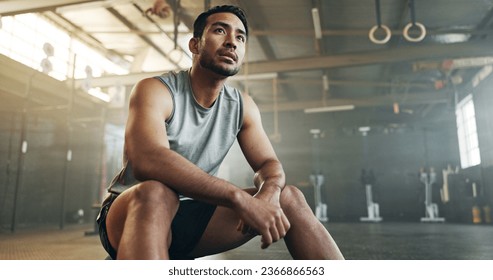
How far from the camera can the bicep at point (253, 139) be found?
3.92 feet

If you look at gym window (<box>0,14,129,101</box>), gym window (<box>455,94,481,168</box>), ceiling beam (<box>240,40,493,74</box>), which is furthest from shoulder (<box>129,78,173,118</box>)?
gym window (<box>455,94,481,168</box>)

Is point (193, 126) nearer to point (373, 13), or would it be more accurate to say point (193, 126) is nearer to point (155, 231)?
point (155, 231)

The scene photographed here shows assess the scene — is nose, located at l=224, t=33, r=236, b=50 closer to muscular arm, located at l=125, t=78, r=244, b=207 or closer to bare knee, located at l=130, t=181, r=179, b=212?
muscular arm, located at l=125, t=78, r=244, b=207

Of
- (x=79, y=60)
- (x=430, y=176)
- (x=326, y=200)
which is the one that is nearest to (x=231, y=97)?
(x=79, y=60)

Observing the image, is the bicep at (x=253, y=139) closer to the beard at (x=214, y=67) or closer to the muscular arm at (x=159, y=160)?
the beard at (x=214, y=67)

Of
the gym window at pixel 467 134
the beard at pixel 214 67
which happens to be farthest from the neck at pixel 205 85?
the gym window at pixel 467 134

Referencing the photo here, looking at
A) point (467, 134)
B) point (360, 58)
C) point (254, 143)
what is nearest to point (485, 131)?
point (467, 134)

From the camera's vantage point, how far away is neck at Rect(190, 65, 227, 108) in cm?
111

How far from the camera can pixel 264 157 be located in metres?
1.18

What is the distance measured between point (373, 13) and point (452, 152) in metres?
5.08

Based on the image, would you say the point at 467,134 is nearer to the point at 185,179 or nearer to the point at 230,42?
the point at 230,42

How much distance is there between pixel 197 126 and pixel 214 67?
0.18 meters

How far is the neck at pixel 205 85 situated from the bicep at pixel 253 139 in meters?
0.13
